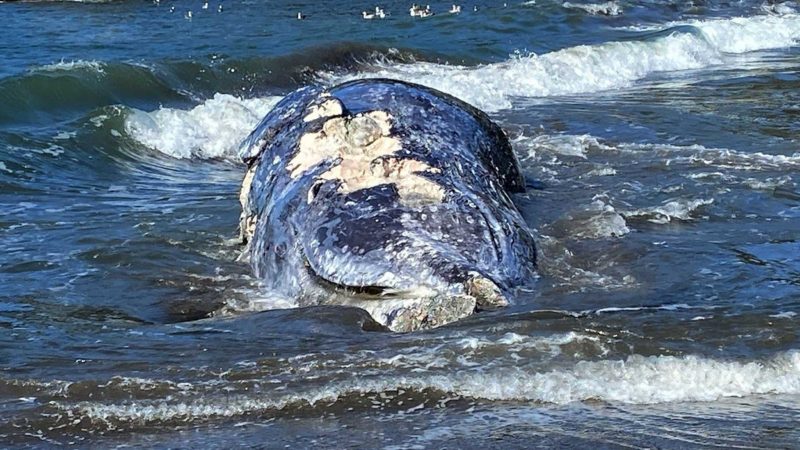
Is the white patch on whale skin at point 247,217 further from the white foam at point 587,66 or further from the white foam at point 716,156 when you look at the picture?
the white foam at point 587,66

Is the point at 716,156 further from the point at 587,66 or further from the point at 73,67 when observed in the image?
the point at 73,67

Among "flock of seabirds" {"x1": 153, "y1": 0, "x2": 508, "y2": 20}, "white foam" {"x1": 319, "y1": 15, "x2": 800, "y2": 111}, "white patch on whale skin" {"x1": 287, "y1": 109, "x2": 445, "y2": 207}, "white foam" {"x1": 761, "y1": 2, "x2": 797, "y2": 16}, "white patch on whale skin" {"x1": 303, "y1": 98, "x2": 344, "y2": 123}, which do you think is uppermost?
"white patch on whale skin" {"x1": 303, "y1": 98, "x2": 344, "y2": 123}

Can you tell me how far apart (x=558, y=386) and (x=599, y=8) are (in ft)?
72.5

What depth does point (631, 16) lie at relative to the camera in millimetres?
26391

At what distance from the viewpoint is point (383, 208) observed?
632cm

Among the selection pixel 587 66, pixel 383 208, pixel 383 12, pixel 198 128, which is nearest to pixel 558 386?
pixel 383 208

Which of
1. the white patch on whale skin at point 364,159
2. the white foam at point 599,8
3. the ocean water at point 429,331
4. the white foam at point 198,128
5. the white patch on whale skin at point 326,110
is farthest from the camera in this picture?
the white foam at point 599,8

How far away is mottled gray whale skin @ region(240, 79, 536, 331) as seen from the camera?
5.90 m

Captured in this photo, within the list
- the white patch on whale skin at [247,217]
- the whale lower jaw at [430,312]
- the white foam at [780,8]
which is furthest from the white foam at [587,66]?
the whale lower jaw at [430,312]

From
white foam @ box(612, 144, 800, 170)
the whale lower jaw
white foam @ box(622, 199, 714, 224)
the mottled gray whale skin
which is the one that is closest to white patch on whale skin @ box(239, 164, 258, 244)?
the mottled gray whale skin

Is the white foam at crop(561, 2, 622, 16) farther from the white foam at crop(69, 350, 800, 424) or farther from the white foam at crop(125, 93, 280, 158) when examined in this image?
the white foam at crop(69, 350, 800, 424)

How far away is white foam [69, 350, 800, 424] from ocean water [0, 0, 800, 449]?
11 millimetres

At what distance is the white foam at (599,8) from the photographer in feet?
84.4

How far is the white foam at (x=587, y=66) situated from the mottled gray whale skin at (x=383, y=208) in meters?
6.63
